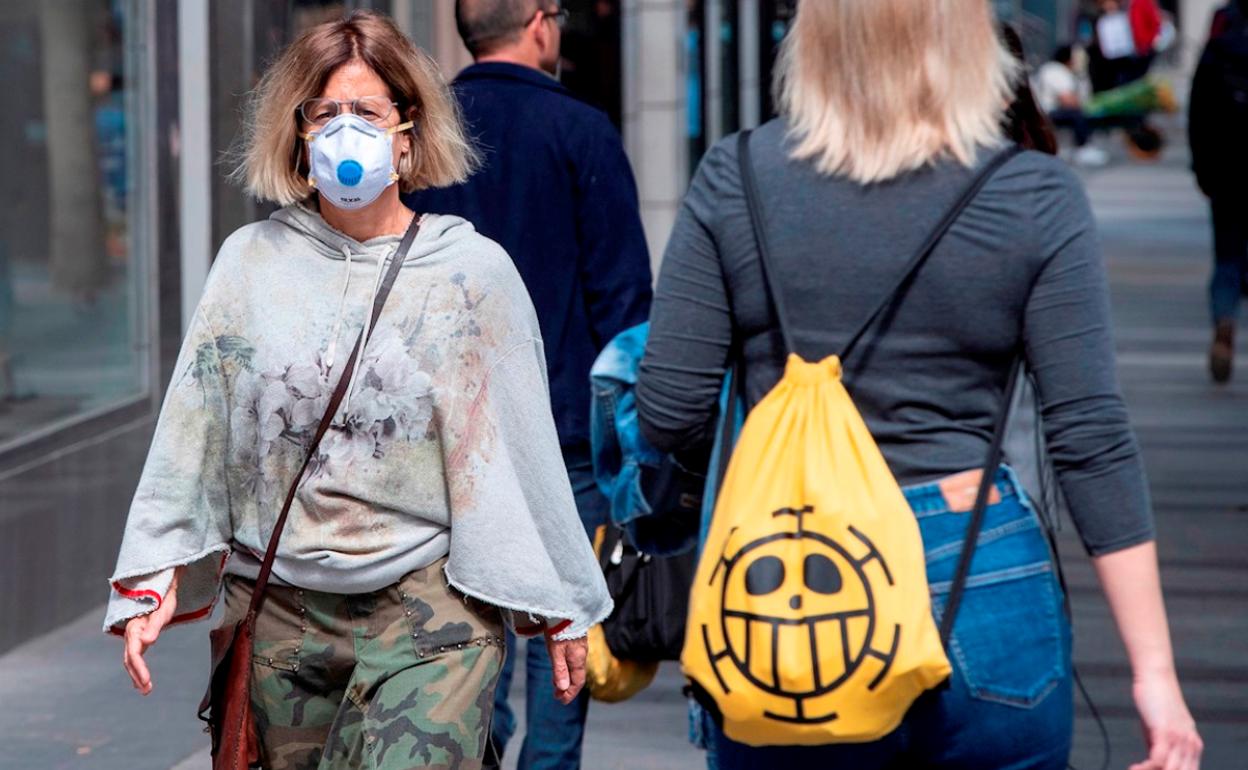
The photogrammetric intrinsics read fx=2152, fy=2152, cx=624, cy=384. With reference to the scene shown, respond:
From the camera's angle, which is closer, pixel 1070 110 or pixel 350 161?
pixel 350 161

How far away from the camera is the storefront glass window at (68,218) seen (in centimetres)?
657

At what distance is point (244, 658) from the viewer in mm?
3008

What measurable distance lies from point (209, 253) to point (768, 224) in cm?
531

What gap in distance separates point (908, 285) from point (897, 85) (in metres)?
0.24

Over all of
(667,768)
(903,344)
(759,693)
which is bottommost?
(667,768)

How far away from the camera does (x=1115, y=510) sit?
2570 mm

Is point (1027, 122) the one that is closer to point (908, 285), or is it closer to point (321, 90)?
point (908, 285)

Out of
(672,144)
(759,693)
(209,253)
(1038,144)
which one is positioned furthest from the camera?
(672,144)

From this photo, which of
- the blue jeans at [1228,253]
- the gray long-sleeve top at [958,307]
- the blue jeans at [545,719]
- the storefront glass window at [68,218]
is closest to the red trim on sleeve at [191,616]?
the gray long-sleeve top at [958,307]

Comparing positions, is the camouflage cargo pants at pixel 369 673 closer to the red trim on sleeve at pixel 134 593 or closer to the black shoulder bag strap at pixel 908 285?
the red trim on sleeve at pixel 134 593

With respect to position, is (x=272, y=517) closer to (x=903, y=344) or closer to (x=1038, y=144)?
(x=903, y=344)

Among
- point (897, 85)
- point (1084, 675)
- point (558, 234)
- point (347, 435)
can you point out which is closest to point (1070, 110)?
point (1084, 675)

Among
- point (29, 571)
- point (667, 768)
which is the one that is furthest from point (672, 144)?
point (667, 768)

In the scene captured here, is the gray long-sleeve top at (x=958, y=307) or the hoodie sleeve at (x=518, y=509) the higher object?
the gray long-sleeve top at (x=958, y=307)
